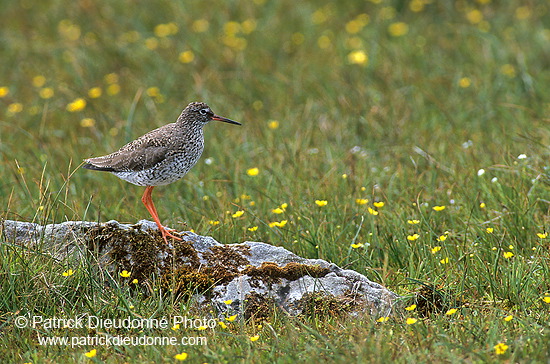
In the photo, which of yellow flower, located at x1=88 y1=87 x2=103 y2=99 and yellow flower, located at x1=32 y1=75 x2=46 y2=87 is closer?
yellow flower, located at x1=88 y1=87 x2=103 y2=99

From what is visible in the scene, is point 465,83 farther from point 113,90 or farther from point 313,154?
point 113,90

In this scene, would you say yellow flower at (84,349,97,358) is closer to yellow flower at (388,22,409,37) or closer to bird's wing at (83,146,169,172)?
bird's wing at (83,146,169,172)

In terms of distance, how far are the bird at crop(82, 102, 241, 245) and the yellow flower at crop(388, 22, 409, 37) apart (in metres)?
6.18

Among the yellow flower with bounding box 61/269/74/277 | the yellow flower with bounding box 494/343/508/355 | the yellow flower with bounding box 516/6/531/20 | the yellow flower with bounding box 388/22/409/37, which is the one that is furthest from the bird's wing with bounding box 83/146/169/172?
the yellow flower with bounding box 516/6/531/20

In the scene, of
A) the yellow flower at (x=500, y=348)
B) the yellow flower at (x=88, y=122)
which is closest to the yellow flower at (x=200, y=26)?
the yellow flower at (x=88, y=122)

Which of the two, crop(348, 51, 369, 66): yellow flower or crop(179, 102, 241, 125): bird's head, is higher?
crop(179, 102, 241, 125): bird's head

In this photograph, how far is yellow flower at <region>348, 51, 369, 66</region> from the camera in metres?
9.55

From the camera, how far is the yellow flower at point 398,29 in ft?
36.0

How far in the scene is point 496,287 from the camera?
15.6ft

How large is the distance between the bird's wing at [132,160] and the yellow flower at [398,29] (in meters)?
6.69

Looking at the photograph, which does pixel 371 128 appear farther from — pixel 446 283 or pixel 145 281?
pixel 145 281

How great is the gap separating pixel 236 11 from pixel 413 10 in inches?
124

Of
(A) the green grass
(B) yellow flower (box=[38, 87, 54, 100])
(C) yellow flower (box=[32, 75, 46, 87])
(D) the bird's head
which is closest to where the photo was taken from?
(A) the green grass

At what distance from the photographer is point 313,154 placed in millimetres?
7637
